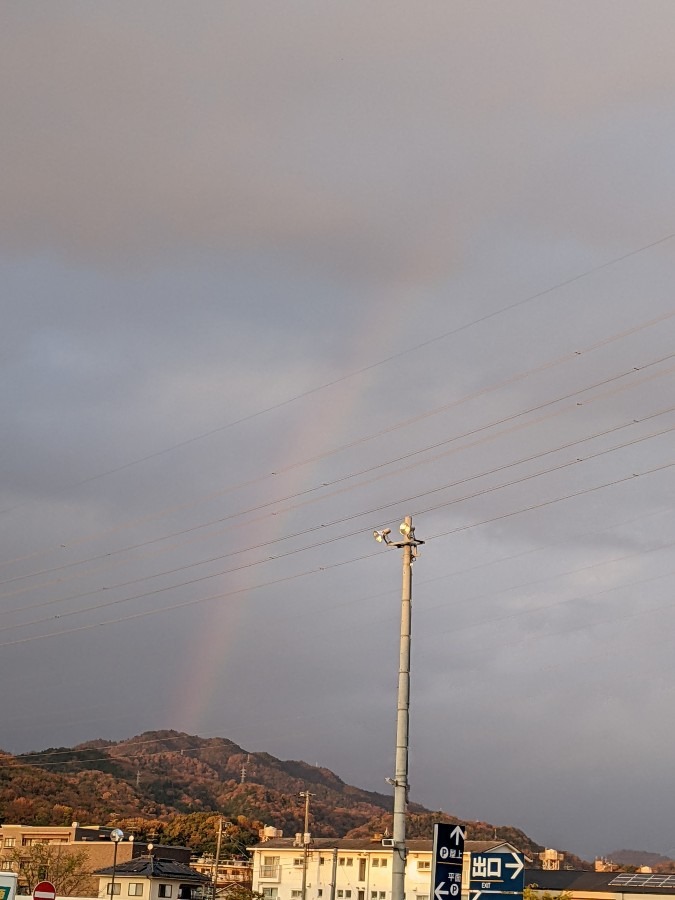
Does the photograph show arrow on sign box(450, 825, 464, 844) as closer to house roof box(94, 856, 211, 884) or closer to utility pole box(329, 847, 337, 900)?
utility pole box(329, 847, 337, 900)

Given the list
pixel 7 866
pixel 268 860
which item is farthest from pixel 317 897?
pixel 7 866

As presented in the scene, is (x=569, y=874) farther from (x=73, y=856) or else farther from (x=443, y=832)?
(x=443, y=832)

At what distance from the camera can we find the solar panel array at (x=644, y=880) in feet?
474

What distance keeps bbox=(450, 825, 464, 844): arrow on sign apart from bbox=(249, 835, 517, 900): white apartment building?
121 meters

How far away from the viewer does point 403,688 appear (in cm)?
3722

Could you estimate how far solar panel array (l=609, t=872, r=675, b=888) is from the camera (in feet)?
474

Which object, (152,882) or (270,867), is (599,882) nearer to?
(270,867)

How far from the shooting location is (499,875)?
94.5 feet

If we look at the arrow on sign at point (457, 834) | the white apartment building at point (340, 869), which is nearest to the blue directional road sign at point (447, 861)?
the arrow on sign at point (457, 834)

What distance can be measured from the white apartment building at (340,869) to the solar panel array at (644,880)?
16609mm

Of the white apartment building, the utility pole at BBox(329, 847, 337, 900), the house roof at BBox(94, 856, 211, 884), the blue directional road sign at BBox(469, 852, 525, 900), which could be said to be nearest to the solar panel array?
the white apartment building

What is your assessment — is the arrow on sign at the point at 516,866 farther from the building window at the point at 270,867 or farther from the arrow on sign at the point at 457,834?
the building window at the point at 270,867

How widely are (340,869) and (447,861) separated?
A: 134m

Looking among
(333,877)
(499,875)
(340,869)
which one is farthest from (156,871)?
(499,875)
